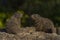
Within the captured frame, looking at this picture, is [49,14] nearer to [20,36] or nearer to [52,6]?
[52,6]

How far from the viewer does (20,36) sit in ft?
7.81

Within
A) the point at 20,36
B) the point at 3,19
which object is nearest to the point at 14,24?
the point at 20,36

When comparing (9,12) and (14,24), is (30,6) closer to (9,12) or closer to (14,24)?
(9,12)

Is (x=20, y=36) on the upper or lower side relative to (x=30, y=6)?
upper

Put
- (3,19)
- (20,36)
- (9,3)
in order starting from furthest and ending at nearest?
(9,3)
(3,19)
(20,36)

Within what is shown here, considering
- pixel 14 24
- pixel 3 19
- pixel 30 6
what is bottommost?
pixel 3 19

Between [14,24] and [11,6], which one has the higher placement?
[14,24]

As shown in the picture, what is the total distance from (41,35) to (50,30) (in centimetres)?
72

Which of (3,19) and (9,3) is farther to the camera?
(9,3)

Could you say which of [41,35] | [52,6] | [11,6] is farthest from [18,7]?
[41,35]

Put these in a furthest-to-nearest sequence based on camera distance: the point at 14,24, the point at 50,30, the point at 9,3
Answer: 1. the point at 9,3
2. the point at 50,30
3. the point at 14,24

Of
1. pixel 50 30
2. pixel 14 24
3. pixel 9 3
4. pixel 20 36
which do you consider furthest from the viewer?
pixel 9 3

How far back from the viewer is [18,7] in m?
6.08

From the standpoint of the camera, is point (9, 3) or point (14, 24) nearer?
point (14, 24)
